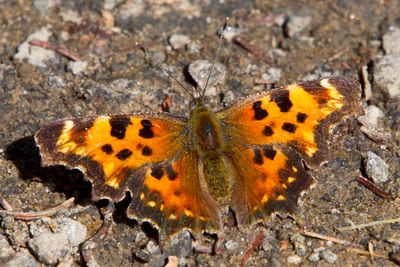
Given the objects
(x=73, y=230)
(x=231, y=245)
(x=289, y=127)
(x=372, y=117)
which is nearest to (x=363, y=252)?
(x=231, y=245)

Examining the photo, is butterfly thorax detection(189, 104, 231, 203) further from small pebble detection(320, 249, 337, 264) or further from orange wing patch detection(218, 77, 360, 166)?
small pebble detection(320, 249, 337, 264)

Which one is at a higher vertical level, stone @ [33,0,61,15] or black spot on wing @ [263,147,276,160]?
stone @ [33,0,61,15]

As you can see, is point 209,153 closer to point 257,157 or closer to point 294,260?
point 257,157

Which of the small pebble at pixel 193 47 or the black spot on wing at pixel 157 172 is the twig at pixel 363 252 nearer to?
the black spot on wing at pixel 157 172

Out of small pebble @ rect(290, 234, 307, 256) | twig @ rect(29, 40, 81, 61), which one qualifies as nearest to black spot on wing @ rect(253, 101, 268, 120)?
small pebble @ rect(290, 234, 307, 256)

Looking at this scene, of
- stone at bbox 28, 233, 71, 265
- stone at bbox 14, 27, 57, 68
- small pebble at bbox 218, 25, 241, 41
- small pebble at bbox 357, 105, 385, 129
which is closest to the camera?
stone at bbox 28, 233, 71, 265

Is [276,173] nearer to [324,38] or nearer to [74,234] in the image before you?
[74,234]

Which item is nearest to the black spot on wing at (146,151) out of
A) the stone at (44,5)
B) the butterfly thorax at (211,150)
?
the butterfly thorax at (211,150)

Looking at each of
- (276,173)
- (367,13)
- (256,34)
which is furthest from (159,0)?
(276,173)
